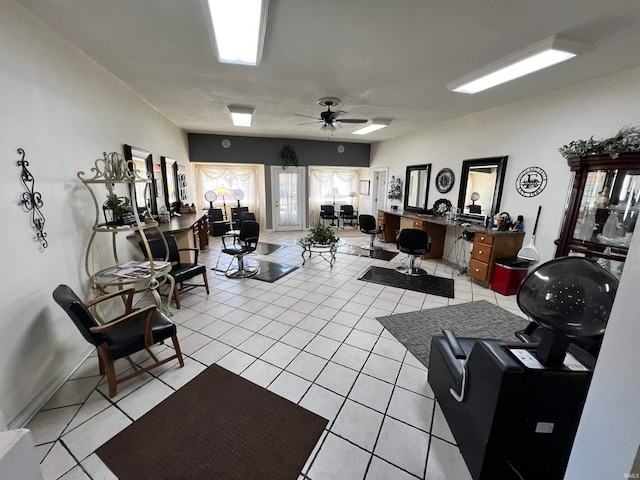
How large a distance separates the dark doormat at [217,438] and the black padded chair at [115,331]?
41 centimetres

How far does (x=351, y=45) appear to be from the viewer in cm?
219

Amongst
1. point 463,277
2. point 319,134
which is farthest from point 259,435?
point 319,134

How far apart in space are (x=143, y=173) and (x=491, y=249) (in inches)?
197

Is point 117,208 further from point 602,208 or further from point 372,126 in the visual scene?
point 602,208

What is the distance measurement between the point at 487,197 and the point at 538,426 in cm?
390

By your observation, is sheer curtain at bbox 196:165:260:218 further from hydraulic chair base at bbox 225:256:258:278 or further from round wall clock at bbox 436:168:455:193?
round wall clock at bbox 436:168:455:193

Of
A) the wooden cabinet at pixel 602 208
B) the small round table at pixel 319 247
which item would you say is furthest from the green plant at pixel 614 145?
the small round table at pixel 319 247

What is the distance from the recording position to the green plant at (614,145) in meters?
2.38

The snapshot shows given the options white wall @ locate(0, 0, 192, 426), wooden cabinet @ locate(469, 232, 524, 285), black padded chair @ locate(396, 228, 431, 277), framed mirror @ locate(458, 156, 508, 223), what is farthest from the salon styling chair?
framed mirror @ locate(458, 156, 508, 223)

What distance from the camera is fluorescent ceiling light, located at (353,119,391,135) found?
4.78 meters

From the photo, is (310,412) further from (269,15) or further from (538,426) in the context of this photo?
(269,15)

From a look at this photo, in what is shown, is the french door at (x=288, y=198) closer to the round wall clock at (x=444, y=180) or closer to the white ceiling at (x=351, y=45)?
the white ceiling at (x=351, y=45)

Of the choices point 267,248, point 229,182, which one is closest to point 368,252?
point 267,248

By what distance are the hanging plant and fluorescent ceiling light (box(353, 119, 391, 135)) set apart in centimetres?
198
